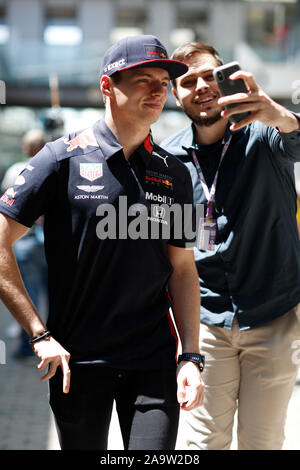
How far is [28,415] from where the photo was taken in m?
4.81

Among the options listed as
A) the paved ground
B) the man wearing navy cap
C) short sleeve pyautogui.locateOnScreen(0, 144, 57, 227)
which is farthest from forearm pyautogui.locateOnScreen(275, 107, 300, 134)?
the paved ground

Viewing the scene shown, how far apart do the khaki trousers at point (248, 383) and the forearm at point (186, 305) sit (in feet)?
1.62

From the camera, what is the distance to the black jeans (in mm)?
2131

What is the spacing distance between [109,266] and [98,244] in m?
0.09

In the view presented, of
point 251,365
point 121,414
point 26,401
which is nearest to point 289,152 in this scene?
point 251,365

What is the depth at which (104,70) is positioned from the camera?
2.23 m

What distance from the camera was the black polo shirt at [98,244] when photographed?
2094mm

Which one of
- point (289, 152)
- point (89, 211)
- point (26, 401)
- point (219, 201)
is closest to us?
point (89, 211)

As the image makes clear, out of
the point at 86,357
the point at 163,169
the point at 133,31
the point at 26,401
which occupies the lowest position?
the point at 26,401

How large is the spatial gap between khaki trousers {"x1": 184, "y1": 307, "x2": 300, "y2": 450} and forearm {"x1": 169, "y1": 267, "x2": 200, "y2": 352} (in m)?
0.49

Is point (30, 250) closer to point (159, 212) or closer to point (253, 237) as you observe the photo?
point (253, 237)

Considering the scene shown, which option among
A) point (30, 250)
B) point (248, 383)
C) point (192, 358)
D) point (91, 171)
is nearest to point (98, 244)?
point (91, 171)
